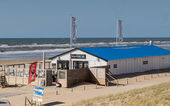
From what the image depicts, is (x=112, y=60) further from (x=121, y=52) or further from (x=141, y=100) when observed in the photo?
(x=141, y=100)

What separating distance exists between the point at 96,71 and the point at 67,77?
3612 mm

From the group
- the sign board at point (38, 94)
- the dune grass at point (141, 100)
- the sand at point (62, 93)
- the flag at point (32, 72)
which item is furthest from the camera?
the flag at point (32, 72)

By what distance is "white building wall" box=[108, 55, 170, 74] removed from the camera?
130 feet

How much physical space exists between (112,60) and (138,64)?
6.32 metres

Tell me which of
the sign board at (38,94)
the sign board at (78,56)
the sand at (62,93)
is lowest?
the sand at (62,93)

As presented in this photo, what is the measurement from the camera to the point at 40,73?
32.7 m

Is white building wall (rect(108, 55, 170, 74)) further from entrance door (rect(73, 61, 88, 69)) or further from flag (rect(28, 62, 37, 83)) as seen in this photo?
flag (rect(28, 62, 37, 83))

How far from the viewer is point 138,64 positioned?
141 ft

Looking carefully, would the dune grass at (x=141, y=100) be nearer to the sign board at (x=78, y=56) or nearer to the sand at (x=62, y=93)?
the sand at (x=62, y=93)

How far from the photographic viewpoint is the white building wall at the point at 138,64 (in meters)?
39.6

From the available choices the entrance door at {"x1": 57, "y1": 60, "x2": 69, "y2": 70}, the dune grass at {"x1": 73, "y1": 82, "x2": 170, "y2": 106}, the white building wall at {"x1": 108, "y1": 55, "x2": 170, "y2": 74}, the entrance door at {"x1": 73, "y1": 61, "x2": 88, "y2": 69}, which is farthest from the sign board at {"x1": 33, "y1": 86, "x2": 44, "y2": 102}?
the entrance door at {"x1": 57, "y1": 60, "x2": 69, "y2": 70}

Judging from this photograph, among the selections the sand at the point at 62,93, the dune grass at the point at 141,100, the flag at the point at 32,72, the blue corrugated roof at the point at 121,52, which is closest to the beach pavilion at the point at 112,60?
the blue corrugated roof at the point at 121,52

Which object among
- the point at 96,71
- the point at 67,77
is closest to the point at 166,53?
the point at 96,71

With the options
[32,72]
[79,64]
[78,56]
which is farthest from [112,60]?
[32,72]
